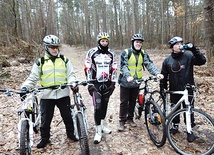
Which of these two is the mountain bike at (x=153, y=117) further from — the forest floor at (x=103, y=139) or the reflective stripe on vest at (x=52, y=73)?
the reflective stripe on vest at (x=52, y=73)

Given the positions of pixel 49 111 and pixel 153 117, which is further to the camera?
pixel 153 117

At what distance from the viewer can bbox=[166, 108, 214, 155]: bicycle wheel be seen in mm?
3812

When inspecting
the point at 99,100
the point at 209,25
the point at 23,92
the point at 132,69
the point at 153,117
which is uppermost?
the point at 209,25

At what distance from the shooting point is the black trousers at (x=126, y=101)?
196 inches

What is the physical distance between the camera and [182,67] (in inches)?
169

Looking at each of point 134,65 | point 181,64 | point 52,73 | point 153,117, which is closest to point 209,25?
point 181,64

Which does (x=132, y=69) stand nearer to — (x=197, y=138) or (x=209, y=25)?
(x=197, y=138)

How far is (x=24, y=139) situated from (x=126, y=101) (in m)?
2.40

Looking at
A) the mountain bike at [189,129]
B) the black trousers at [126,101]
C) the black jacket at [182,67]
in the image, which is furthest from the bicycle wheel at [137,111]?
the black jacket at [182,67]

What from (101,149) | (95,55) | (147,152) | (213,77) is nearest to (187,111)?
(147,152)

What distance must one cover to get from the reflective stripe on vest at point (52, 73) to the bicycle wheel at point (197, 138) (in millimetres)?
2273

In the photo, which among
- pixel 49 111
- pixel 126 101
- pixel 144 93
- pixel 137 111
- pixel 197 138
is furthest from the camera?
pixel 137 111

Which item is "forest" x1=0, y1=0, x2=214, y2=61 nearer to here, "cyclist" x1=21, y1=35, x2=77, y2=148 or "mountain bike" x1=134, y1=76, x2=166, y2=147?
"mountain bike" x1=134, y1=76, x2=166, y2=147

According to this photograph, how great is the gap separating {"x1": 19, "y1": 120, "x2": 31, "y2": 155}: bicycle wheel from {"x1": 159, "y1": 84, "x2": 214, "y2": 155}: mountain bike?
8.38 ft
